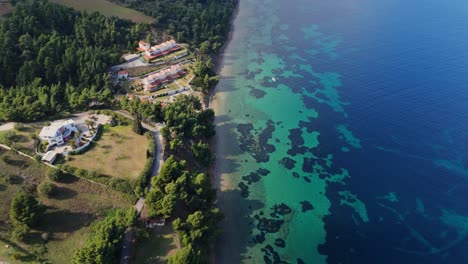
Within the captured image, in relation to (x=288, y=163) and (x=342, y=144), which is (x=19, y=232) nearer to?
(x=288, y=163)

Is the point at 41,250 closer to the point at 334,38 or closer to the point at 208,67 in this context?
the point at 208,67

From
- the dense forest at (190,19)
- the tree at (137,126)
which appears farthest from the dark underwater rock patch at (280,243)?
the dense forest at (190,19)

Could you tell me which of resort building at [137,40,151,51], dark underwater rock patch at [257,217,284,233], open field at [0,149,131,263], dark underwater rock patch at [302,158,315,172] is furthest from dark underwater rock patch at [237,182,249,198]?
resort building at [137,40,151,51]

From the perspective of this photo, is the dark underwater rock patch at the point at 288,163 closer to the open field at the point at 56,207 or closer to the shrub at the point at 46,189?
the open field at the point at 56,207


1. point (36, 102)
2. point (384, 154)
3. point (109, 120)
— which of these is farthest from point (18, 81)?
point (384, 154)

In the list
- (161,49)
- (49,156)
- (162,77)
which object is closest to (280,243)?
(49,156)

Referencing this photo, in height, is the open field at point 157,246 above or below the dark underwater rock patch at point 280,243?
above

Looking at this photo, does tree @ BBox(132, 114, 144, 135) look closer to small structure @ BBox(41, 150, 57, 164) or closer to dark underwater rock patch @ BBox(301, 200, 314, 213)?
small structure @ BBox(41, 150, 57, 164)
